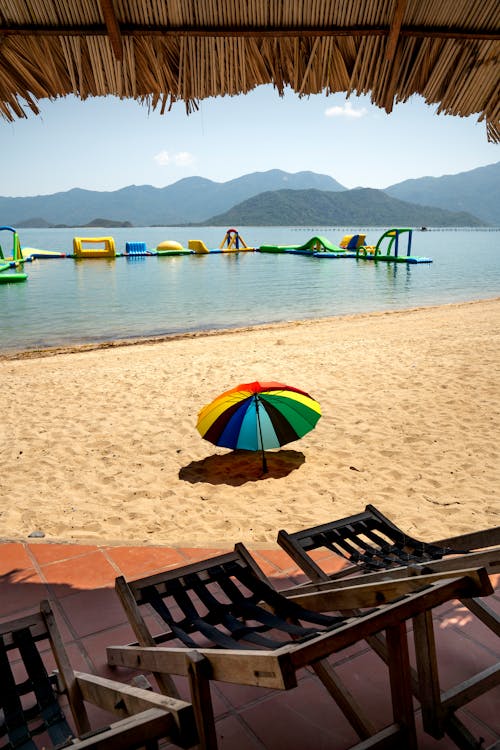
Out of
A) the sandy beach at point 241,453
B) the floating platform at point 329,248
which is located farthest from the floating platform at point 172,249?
the sandy beach at point 241,453

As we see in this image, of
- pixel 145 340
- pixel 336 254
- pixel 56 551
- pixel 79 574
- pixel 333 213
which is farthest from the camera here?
pixel 333 213

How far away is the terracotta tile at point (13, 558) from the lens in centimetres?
→ 281

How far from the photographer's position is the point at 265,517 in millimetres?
3662

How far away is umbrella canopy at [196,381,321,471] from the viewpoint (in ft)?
14.3

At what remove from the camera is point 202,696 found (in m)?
1.12

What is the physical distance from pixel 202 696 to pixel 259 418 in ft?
10.8

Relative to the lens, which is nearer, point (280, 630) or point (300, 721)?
point (280, 630)

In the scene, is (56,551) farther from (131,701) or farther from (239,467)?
(131,701)

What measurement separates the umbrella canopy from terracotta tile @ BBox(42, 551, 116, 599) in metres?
1.59

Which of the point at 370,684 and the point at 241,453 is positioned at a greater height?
the point at 370,684

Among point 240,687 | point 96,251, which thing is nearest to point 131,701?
point 240,687

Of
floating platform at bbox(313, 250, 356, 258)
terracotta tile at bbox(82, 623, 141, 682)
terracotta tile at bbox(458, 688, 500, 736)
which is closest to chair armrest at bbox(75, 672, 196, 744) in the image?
terracotta tile at bbox(82, 623, 141, 682)

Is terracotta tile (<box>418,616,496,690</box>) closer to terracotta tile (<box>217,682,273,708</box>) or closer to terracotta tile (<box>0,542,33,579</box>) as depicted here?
terracotta tile (<box>217,682,273,708</box>)

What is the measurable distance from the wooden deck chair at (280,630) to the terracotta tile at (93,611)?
419 mm
